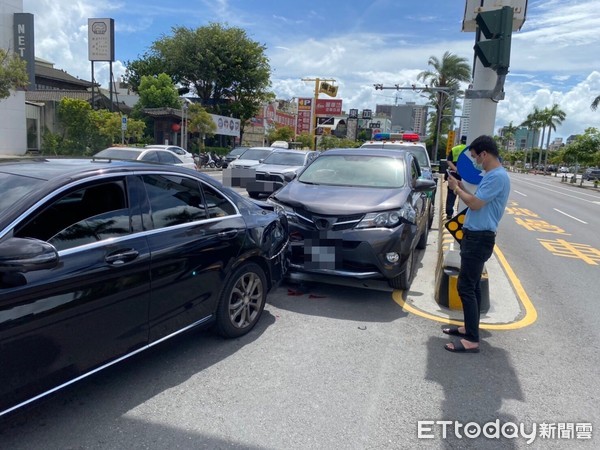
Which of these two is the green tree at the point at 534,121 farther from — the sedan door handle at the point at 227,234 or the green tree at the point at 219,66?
the sedan door handle at the point at 227,234

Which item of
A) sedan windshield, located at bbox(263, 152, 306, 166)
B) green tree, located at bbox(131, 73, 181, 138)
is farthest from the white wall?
sedan windshield, located at bbox(263, 152, 306, 166)

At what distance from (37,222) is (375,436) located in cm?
242

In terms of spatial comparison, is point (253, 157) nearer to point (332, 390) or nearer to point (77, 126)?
point (77, 126)

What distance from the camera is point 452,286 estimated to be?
5.28 m

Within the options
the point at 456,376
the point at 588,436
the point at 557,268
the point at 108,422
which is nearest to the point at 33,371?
the point at 108,422

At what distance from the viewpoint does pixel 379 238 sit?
5000 mm

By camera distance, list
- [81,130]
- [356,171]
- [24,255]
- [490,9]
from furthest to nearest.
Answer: [81,130] → [356,171] → [490,9] → [24,255]

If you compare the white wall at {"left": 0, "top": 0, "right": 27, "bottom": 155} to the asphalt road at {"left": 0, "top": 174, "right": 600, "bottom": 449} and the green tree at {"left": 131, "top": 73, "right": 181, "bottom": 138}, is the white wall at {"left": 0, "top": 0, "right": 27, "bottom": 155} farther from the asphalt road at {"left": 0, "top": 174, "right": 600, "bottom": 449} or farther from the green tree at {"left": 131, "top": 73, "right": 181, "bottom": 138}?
the asphalt road at {"left": 0, "top": 174, "right": 600, "bottom": 449}

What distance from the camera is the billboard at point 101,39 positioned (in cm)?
3466

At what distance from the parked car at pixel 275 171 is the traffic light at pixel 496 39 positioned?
7690mm

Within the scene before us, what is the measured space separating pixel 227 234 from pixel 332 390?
4.99 ft

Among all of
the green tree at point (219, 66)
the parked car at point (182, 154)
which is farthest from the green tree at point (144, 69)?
the parked car at point (182, 154)

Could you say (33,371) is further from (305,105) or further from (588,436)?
(305,105)

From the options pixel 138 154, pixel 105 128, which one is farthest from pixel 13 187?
pixel 105 128
